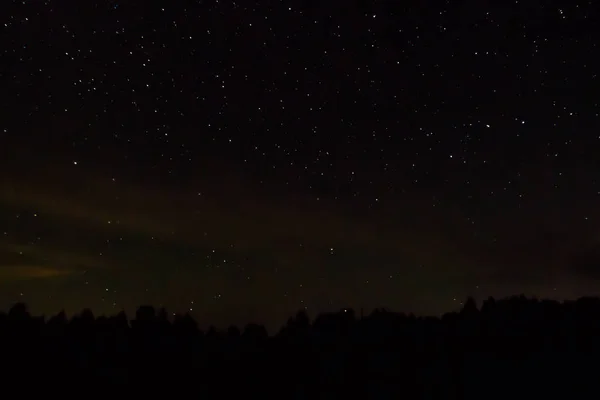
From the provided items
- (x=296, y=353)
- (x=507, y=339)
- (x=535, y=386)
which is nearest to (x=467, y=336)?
(x=507, y=339)

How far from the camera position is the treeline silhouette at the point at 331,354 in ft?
32.4

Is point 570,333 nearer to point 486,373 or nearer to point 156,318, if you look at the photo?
point 486,373

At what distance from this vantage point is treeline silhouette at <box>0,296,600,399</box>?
989cm

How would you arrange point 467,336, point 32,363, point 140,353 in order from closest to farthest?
1. point 32,363
2. point 140,353
3. point 467,336

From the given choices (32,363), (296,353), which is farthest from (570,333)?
(32,363)

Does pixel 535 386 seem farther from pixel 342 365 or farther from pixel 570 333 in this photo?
pixel 342 365

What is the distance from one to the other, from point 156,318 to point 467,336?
18.1 ft

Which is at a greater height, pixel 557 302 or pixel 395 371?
pixel 557 302

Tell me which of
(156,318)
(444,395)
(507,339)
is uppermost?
(156,318)

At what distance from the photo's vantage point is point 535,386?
10164 millimetres

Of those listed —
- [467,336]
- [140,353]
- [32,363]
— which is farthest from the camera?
[467,336]

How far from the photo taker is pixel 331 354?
10.6m

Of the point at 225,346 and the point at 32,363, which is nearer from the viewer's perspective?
the point at 32,363

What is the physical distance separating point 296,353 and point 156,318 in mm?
2519
